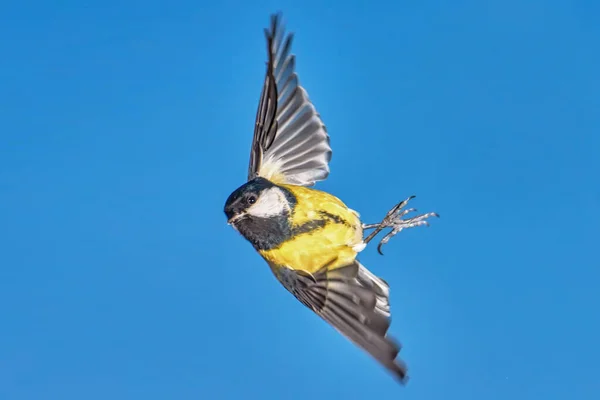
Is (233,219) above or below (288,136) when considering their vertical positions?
below

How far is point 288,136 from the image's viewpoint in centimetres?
250

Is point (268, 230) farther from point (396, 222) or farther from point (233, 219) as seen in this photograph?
point (396, 222)

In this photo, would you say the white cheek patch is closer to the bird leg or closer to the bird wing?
the bird wing

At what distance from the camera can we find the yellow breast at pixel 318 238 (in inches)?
78.7

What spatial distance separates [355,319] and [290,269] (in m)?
0.27

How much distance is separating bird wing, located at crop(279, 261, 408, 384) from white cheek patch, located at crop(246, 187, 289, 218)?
171mm

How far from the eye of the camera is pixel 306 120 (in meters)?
2.50

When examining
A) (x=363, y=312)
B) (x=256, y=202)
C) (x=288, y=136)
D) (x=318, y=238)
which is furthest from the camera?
(x=288, y=136)

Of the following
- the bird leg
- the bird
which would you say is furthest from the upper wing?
the bird leg

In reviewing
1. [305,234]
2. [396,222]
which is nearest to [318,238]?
[305,234]

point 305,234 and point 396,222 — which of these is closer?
point 305,234

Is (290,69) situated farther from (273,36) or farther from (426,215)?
(426,215)

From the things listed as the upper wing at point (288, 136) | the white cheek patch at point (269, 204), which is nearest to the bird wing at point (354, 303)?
the white cheek patch at point (269, 204)

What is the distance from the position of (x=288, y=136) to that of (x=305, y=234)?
59 centimetres
